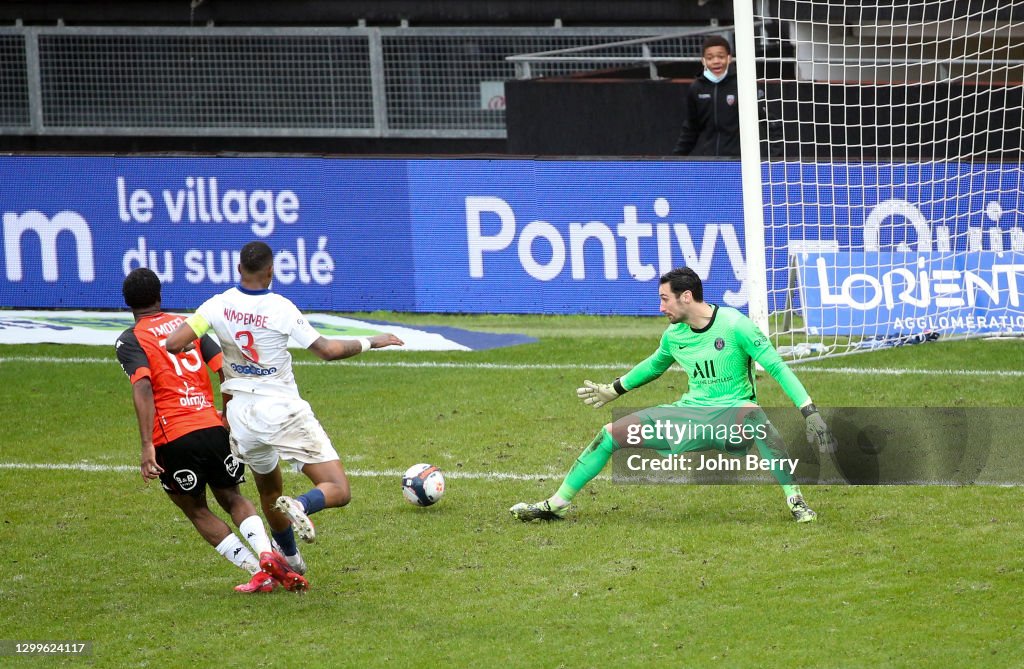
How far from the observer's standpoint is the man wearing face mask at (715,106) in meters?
15.2

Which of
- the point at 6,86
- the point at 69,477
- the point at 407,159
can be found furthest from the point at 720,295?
the point at 6,86

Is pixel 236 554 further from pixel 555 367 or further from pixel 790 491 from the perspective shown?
pixel 555 367

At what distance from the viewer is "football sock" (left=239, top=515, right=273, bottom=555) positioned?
7090 mm

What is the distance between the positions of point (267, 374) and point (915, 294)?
8.43 metres

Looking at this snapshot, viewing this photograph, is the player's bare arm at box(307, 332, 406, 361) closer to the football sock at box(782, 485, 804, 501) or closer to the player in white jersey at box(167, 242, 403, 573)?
the player in white jersey at box(167, 242, 403, 573)

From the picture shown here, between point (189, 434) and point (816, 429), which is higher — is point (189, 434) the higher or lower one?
the higher one

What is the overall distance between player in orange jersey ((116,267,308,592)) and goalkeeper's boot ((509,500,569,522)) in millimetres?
1606

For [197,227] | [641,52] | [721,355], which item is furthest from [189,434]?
[641,52]

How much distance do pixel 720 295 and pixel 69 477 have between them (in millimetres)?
7568

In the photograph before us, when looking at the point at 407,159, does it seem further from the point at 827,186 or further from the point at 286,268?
the point at 827,186

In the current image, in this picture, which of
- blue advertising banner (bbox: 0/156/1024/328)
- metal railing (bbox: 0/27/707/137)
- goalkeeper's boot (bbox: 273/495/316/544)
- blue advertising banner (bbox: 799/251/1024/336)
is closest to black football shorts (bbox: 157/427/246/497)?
goalkeeper's boot (bbox: 273/495/316/544)

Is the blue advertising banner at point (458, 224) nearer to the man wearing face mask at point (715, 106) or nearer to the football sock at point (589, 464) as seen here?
the man wearing face mask at point (715, 106)

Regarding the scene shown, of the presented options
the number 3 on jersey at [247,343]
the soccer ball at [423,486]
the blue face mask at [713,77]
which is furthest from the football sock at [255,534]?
the blue face mask at [713,77]

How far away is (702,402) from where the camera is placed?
8258mm
